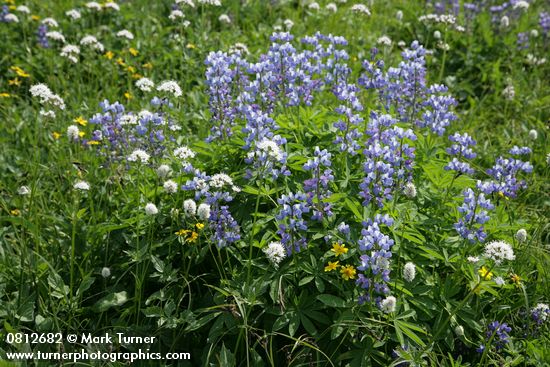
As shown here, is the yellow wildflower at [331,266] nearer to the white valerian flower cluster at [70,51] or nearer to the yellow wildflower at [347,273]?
the yellow wildflower at [347,273]

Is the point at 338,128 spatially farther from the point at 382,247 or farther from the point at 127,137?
the point at 127,137

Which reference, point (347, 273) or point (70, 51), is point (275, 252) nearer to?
point (347, 273)

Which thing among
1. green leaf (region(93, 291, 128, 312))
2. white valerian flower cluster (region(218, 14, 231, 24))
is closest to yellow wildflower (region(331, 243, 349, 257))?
green leaf (region(93, 291, 128, 312))

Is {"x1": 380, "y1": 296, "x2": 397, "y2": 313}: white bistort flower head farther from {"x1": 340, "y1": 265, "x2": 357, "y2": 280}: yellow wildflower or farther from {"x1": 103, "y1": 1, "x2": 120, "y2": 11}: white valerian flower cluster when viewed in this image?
{"x1": 103, "y1": 1, "x2": 120, "y2": 11}: white valerian flower cluster

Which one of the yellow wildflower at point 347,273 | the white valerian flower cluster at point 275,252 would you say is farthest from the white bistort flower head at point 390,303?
the white valerian flower cluster at point 275,252

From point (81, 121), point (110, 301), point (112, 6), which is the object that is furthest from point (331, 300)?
point (112, 6)

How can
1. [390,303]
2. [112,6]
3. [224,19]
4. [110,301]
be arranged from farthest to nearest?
[224,19] → [112,6] → [110,301] → [390,303]

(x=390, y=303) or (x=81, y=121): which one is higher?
(x=390, y=303)

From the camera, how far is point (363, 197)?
2770 millimetres

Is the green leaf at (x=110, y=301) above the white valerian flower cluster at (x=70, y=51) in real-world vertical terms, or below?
below

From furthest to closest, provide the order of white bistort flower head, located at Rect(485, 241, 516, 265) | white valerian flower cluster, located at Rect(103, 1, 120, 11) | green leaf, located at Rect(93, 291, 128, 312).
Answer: white valerian flower cluster, located at Rect(103, 1, 120, 11) → green leaf, located at Rect(93, 291, 128, 312) → white bistort flower head, located at Rect(485, 241, 516, 265)

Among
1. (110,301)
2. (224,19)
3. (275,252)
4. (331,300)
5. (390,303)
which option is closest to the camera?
(390,303)

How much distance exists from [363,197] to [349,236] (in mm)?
229

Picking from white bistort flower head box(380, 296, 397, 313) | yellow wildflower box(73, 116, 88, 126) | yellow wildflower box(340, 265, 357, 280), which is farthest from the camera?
yellow wildflower box(73, 116, 88, 126)
